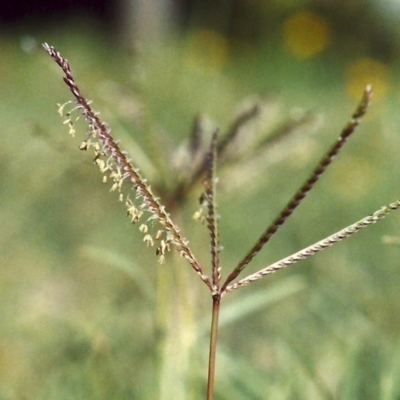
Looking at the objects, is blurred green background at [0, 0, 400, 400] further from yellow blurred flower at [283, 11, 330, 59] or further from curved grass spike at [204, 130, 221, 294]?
curved grass spike at [204, 130, 221, 294]

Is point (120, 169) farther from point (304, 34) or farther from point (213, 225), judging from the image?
point (304, 34)

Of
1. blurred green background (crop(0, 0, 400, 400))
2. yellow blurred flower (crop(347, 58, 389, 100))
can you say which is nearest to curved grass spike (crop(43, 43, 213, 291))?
blurred green background (crop(0, 0, 400, 400))

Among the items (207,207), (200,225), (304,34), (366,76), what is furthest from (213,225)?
(304,34)

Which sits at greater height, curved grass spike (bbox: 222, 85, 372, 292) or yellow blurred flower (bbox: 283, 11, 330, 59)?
yellow blurred flower (bbox: 283, 11, 330, 59)

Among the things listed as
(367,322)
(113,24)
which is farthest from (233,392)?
(113,24)

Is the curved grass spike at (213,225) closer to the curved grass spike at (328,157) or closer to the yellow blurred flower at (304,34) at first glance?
the curved grass spike at (328,157)

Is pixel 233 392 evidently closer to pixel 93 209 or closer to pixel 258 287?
pixel 258 287

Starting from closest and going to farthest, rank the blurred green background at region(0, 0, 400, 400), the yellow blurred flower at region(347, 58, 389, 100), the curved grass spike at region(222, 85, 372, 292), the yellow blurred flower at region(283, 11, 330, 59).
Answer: the curved grass spike at region(222, 85, 372, 292), the blurred green background at region(0, 0, 400, 400), the yellow blurred flower at region(347, 58, 389, 100), the yellow blurred flower at region(283, 11, 330, 59)

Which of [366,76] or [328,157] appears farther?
[366,76]
